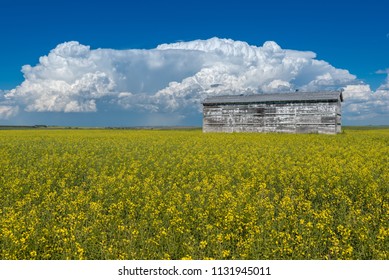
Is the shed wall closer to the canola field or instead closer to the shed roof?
the shed roof

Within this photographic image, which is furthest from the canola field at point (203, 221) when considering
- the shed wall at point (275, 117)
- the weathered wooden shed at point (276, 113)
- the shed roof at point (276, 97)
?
the shed roof at point (276, 97)

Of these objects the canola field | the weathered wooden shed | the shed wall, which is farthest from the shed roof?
the canola field

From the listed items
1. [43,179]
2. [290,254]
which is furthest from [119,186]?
[290,254]

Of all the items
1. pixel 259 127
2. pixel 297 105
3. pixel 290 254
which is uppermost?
pixel 297 105

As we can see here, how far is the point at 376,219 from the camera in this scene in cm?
825

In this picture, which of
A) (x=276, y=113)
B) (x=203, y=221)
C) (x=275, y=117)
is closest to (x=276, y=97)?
(x=276, y=113)

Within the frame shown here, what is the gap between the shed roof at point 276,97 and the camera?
44094 mm

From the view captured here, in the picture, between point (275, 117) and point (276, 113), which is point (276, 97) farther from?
point (275, 117)

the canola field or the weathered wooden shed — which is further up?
the weathered wooden shed

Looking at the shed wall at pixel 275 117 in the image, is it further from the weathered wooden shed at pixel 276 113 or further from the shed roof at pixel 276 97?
the shed roof at pixel 276 97

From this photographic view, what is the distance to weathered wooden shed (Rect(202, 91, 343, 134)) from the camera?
43.7 m
